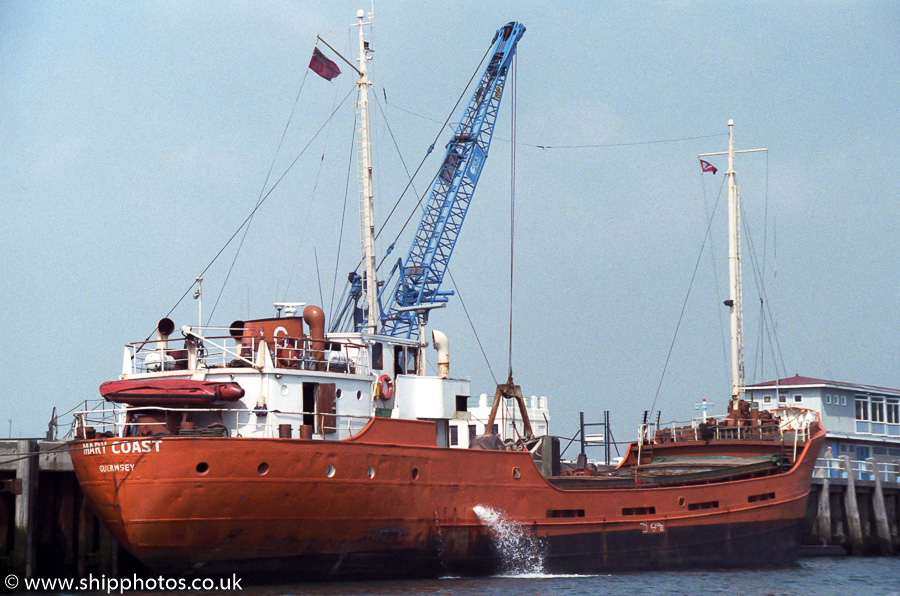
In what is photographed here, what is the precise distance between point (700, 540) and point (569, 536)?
13.7 feet

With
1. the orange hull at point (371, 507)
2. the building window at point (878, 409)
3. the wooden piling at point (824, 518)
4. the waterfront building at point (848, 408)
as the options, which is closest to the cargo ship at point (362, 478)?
the orange hull at point (371, 507)

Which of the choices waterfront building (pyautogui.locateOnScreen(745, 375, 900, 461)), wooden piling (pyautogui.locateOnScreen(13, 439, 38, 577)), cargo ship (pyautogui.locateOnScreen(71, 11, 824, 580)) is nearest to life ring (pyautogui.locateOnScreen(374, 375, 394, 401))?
cargo ship (pyautogui.locateOnScreen(71, 11, 824, 580))

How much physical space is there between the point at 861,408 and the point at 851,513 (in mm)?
9717

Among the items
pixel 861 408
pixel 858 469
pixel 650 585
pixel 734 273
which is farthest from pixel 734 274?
pixel 650 585

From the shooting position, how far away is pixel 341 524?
2177cm

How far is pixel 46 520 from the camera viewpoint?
931 inches

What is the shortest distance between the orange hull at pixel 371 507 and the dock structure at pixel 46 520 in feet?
5.66

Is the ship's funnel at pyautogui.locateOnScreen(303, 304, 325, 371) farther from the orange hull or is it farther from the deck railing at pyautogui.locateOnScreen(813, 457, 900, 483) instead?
the deck railing at pyautogui.locateOnScreen(813, 457, 900, 483)

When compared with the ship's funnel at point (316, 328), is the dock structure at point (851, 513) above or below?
below

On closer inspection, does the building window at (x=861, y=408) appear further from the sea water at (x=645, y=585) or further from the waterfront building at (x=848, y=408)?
the sea water at (x=645, y=585)

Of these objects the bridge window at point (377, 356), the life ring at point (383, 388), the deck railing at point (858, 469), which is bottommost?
the deck railing at point (858, 469)

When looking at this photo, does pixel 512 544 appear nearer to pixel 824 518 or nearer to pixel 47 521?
pixel 47 521

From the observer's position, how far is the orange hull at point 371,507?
67.1ft

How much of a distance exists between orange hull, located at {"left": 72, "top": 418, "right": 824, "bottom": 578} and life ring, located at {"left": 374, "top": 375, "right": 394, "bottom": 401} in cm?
140
